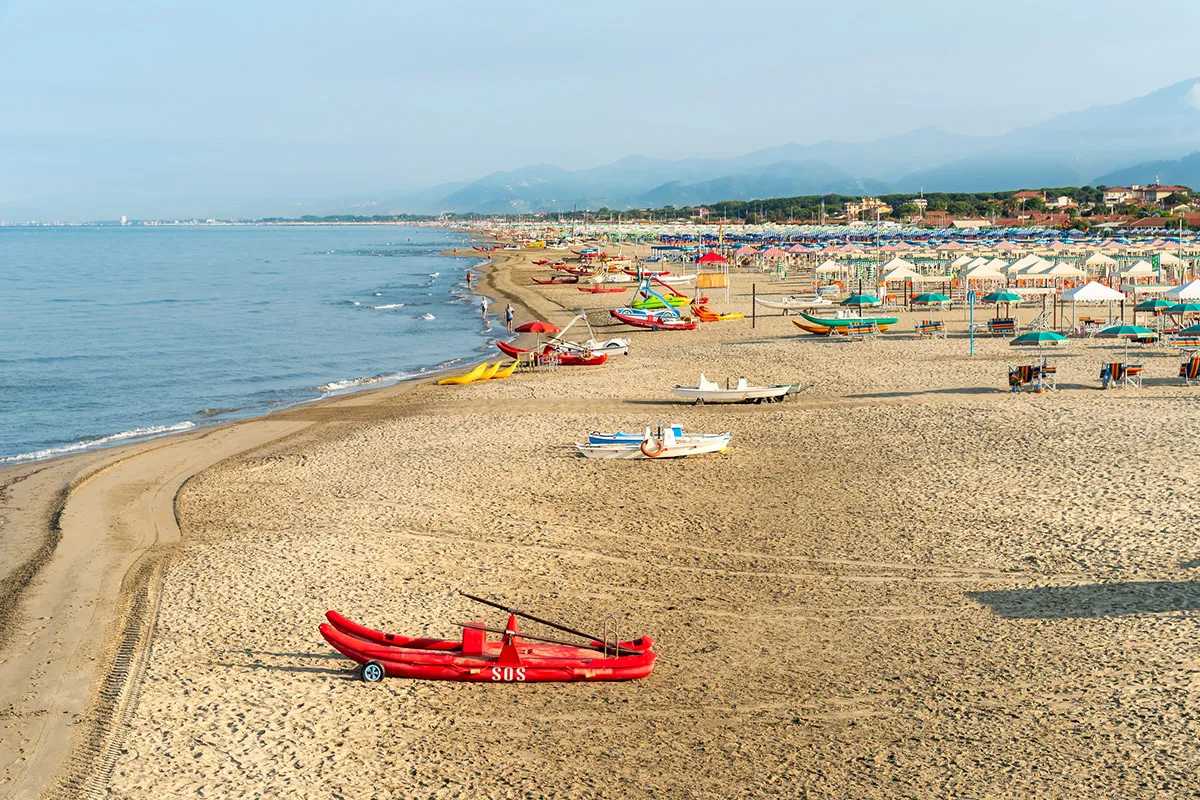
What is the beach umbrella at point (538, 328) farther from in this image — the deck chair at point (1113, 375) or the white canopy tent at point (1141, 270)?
the white canopy tent at point (1141, 270)

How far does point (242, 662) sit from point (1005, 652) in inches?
288

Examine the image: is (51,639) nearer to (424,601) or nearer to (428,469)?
(424,601)

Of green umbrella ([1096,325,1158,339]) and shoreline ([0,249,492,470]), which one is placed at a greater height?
green umbrella ([1096,325,1158,339])

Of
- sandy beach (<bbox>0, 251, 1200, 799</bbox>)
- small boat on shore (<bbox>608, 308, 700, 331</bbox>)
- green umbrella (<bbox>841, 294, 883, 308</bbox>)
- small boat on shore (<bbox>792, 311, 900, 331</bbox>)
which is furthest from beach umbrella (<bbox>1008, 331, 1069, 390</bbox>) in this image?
small boat on shore (<bbox>608, 308, 700, 331</bbox>)

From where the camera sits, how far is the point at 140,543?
14.5 meters

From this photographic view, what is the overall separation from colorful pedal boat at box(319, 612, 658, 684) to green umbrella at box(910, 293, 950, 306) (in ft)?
104

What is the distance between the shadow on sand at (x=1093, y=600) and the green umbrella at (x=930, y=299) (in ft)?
94.0

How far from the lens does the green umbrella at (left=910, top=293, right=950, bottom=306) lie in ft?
126

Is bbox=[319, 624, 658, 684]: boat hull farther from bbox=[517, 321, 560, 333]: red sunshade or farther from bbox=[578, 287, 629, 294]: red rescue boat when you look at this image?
bbox=[578, 287, 629, 294]: red rescue boat

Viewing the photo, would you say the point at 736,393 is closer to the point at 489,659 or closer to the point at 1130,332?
the point at 1130,332

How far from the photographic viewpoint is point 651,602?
11523mm

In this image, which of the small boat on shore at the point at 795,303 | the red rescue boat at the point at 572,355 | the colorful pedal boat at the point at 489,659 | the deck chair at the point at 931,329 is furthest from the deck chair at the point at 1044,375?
the small boat on shore at the point at 795,303

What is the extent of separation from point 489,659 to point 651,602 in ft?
7.92

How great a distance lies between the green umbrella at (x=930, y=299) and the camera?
38547 millimetres
